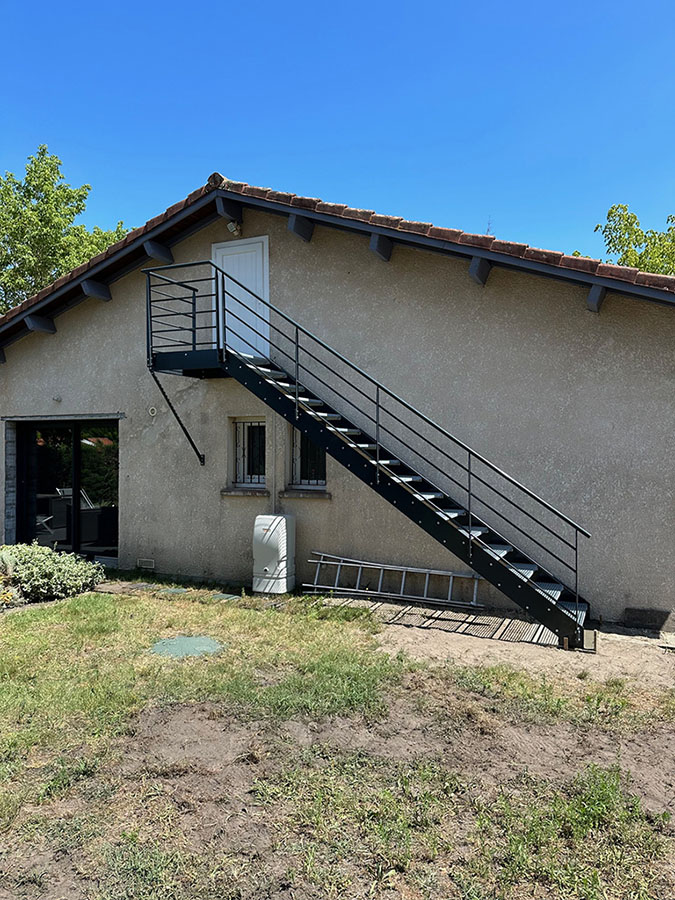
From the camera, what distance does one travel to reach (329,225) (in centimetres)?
857

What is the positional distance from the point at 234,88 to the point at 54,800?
1228 cm

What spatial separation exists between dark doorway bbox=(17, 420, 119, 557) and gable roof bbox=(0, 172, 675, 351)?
6.71ft

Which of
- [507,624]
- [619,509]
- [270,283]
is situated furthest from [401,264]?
[507,624]

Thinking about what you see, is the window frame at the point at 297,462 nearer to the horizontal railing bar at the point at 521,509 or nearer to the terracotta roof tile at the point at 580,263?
the horizontal railing bar at the point at 521,509

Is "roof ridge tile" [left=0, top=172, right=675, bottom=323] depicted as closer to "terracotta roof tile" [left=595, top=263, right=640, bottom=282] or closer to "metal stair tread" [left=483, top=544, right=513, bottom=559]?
"terracotta roof tile" [left=595, top=263, right=640, bottom=282]

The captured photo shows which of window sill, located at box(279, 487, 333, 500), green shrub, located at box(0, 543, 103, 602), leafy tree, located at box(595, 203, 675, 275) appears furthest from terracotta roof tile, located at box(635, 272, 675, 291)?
leafy tree, located at box(595, 203, 675, 275)

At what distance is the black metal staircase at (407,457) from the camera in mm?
6711

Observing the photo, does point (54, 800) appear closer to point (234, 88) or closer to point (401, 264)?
point (401, 264)

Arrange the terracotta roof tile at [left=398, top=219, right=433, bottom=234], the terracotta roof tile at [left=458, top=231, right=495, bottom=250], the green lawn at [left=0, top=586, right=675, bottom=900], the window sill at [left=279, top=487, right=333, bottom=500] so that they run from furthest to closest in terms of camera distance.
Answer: the window sill at [left=279, top=487, right=333, bottom=500] < the terracotta roof tile at [left=398, top=219, right=433, bottom=234] < the terracotta roof tile at [left=458, top=231, right=495, bottom=250] < the green lawn at [left=0, top=586, right=675, bottom=900]

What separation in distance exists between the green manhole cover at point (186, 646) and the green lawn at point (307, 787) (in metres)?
0.27

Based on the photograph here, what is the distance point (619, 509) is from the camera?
283 inches

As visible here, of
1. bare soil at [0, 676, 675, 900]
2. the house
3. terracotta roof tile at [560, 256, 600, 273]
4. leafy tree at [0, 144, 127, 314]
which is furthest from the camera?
leafy tree at [0, 144, 127, 314]

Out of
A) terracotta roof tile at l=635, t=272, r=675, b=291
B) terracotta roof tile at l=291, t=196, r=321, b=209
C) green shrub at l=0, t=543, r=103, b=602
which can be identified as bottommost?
green shrub at l=0, t=543, r=103, b=602

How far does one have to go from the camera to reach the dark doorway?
10.8m
